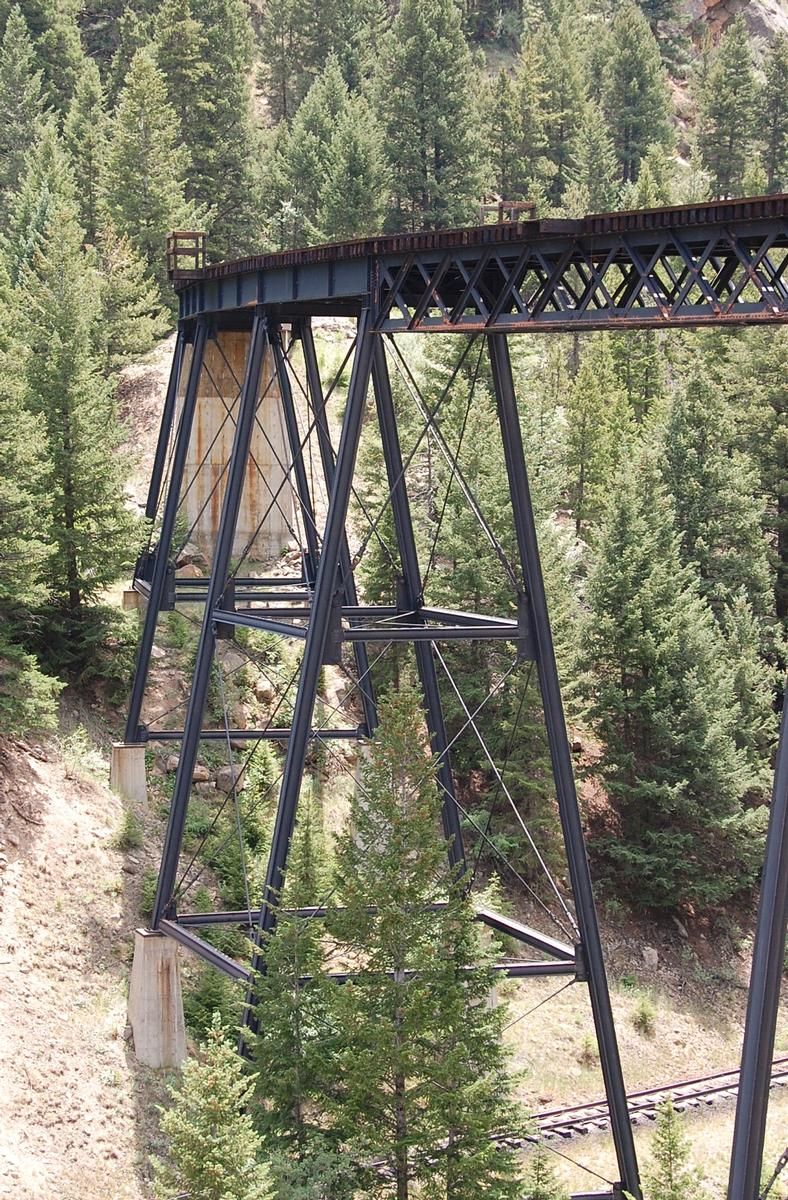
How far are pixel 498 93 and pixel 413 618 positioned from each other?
165 feet

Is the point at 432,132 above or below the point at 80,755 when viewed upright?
above

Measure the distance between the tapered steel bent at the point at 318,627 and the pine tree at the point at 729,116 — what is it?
57458mm

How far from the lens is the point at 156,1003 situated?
21.5 meters

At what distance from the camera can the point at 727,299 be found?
1405 centimetres

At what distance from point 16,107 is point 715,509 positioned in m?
38.3

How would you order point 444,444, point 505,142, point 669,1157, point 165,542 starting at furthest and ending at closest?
point 505,142 → point 165,542 → point 444,444 → point 669,1157

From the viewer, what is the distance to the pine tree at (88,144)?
48250mm

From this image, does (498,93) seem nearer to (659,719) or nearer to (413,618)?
(659,719)

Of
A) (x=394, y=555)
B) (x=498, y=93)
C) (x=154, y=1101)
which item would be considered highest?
(x=498, y=93)

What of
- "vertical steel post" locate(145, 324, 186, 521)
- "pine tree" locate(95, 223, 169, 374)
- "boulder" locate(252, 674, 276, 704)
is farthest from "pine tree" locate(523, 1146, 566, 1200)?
"pine tree" locate(95, 223, 169, 374)

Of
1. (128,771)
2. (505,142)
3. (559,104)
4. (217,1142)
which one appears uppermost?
(559,104)

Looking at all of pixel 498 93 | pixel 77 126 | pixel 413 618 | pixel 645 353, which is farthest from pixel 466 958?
pixel 498 93

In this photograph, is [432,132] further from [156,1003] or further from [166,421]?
[156,1003]

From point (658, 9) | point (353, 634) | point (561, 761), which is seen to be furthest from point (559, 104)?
point (561, 761)
